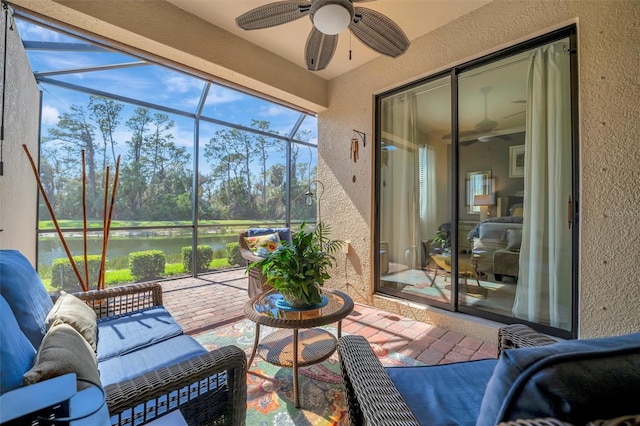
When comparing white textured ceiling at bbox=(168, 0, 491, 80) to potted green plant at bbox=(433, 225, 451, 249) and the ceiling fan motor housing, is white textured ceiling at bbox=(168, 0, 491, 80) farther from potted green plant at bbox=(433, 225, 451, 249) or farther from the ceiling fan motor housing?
potted green plant at bbox=(433, 225, 451, 249)

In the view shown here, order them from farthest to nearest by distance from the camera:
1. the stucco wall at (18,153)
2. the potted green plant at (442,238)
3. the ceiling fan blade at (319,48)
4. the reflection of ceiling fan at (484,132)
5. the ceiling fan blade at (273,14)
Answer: the potted green plant at (442,238), the reflection of ceiling fan at (484,132), the stucco wall at (18,153), the ceiling fan blade at (319,48), the ceiling fan blade at (273,14)

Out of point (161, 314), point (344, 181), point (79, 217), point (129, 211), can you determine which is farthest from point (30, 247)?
point (344, 181)

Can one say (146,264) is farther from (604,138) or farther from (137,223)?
(604,138)

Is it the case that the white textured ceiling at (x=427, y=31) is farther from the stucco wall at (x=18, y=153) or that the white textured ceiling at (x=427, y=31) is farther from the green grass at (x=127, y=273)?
the green grass at (x=127, y=273)

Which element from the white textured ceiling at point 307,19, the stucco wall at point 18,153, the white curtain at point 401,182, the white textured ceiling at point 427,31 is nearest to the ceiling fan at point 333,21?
the white textured ceiling at point 307,19

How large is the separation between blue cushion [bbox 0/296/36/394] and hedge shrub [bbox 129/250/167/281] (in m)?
3.94

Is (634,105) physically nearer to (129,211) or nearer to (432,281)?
(432,281)

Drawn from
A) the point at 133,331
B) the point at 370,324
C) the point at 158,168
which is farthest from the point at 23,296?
the point at 158,168

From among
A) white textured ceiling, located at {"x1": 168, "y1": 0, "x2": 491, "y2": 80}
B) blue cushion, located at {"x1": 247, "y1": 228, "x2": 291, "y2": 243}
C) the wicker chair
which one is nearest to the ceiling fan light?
white textured ceiling, located at {"x1": 168, "y1": 0, "x2": 491, "y2": 80}

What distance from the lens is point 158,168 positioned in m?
4.49

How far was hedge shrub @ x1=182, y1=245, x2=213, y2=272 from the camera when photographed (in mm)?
4910

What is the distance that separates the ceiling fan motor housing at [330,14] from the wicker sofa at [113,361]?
1.91 meters

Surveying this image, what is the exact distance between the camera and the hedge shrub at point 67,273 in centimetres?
361

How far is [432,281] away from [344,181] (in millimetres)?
1636
